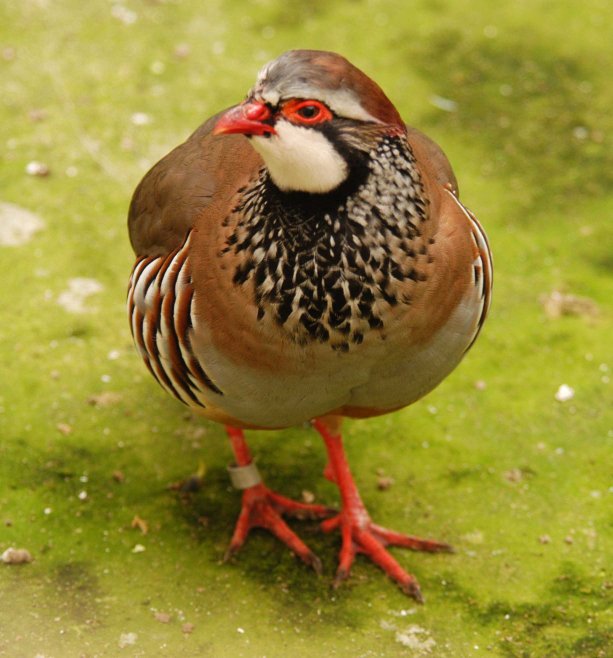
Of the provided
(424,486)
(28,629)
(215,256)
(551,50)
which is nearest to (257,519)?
(424,486)

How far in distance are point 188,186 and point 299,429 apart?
1.26 metres

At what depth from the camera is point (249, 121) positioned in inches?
89.7

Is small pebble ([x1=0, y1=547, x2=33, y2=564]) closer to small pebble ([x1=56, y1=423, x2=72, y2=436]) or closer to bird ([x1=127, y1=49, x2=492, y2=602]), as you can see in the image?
small pebble ([x1=56, y1=423, x2=72, y2=436])

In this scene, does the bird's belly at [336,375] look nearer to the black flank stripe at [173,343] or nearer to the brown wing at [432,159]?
the black flank stripe at [173,343]

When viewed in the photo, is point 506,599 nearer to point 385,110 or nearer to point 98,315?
point 385,110

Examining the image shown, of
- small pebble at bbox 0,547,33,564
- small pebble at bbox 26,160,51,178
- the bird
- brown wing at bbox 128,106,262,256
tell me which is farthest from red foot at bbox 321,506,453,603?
small pebble at bbox 26,160,51,178

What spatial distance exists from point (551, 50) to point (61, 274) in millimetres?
2886

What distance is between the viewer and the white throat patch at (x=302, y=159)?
2293mm

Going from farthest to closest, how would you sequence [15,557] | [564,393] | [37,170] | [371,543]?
[37,170]
[564,393]
[371,543]
[15,557]

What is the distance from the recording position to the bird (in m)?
2.31

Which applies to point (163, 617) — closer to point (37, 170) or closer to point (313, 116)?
point (313, 116)

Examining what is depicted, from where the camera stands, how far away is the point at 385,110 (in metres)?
2.34

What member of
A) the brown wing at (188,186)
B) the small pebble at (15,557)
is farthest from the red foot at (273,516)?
the brown wing at (188,186)

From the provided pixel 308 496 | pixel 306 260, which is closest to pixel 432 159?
pixel 306 260
